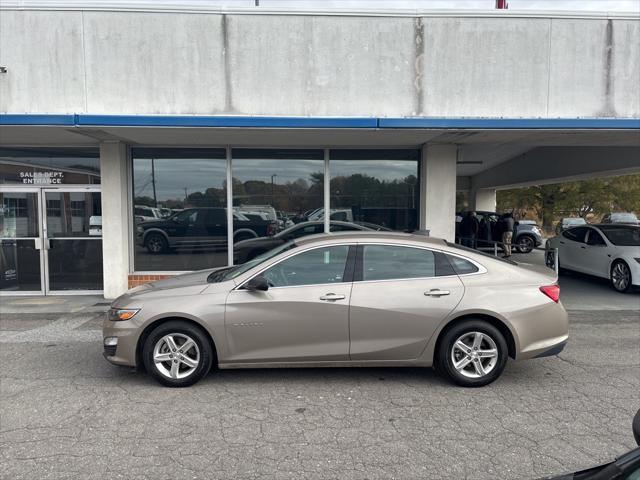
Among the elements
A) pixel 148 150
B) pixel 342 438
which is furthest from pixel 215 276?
pixel 148 150

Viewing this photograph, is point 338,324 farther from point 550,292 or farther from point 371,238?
point 550,292

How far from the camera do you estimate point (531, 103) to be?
296 inches

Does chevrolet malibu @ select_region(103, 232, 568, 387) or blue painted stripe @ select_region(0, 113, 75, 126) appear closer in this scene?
chevrolet malibu @ select_region(103, 232, 568, 387)

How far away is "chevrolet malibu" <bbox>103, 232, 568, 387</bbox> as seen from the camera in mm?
4297

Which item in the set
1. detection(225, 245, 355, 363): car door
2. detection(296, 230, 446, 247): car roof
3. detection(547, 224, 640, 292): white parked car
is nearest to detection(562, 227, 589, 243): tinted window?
detection(547, 224, 640, 292): white parked car

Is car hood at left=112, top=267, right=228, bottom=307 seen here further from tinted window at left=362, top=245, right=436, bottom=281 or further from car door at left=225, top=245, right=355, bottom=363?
tinted window at left=362, top=245, right=436, bottom=281

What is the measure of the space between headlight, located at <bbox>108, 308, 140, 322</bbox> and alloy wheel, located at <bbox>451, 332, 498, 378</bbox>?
309cm

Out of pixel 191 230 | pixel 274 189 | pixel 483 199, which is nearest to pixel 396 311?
pixel 274 189

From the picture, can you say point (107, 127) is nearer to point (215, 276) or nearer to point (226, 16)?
point (226, 16)

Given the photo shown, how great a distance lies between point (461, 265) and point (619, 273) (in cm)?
684

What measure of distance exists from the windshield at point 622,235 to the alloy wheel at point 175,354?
9213 mm

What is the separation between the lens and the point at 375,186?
30.8 feet

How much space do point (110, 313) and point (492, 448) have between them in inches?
143

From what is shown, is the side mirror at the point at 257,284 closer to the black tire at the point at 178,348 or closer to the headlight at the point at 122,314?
the black tire at the point at 178,348
